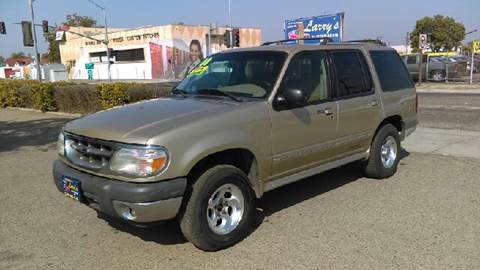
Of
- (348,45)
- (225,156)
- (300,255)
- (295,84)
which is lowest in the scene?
(300,255)

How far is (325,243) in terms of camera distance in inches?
170

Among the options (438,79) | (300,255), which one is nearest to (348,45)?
(300,255)

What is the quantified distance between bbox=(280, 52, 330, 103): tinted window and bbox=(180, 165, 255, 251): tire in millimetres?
1136

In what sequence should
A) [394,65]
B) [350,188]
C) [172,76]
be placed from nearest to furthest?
[350,188] → [394,65] → [172,76]

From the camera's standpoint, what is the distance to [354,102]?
18.5 feet

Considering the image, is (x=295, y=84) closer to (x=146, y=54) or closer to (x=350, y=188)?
(x=350, y=188)

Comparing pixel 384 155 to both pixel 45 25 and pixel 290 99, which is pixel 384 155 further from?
pixel 45 25

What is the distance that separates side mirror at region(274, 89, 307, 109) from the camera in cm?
455

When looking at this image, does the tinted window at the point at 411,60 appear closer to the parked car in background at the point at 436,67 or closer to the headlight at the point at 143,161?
the parked car in background at the point at 436,67

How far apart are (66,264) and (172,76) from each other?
50980mm

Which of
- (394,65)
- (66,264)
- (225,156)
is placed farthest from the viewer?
(394,65)

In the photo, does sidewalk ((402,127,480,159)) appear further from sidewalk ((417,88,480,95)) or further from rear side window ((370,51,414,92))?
sidewalk ((417,88,480,95))

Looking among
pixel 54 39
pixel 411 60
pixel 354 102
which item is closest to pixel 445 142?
pixel 354 102

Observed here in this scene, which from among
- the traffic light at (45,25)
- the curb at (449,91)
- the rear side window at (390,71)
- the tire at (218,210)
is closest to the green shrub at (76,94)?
the rear side window at (390,71)
